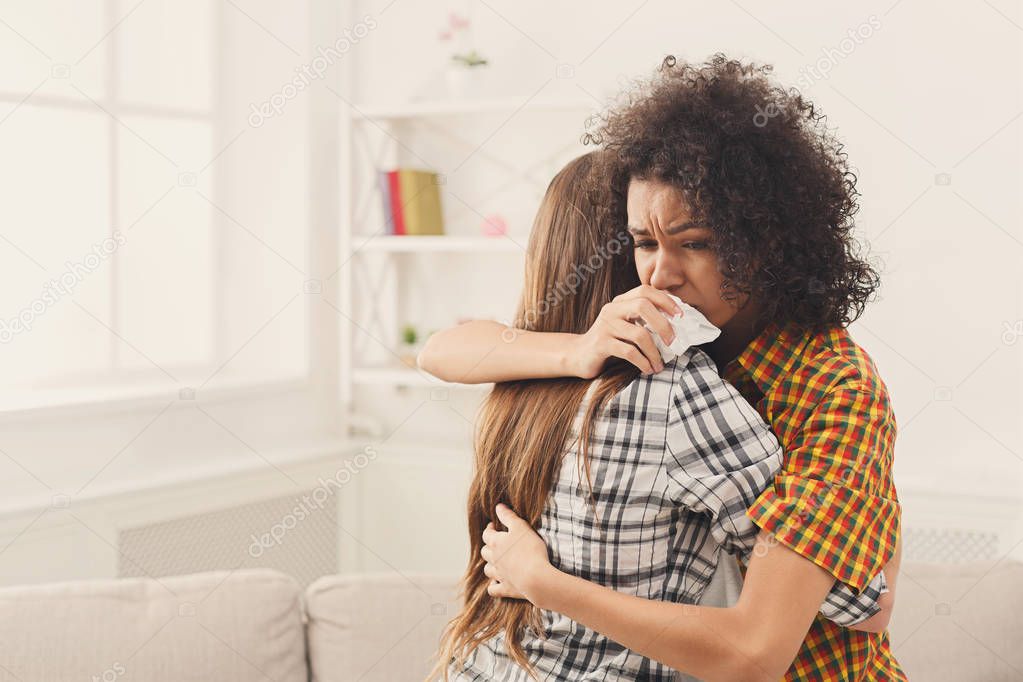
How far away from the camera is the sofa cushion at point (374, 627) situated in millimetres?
1938

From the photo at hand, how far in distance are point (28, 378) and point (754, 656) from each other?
2.30 metres

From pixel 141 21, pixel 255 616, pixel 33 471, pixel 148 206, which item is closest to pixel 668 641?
pixel 255 616

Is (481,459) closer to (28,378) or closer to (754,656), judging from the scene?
→ (754,656)

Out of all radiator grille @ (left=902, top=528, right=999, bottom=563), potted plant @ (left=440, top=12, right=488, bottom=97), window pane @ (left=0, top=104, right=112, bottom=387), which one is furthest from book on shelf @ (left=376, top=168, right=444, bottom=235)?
radiator grille @ (left=902, top=528, right=999, bottom=563)

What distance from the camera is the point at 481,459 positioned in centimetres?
134

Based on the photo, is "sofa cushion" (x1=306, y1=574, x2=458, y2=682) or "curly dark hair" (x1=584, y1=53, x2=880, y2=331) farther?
"sofa cushion" (x1=306, y1=574, x2=458, y2=682)

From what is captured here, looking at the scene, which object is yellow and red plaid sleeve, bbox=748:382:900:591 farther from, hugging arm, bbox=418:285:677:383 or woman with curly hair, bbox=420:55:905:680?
hugging arm, bbox=418:285:677:383

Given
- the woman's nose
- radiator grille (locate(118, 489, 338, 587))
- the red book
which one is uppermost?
the red book

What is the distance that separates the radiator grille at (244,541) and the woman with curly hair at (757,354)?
5.24 feet

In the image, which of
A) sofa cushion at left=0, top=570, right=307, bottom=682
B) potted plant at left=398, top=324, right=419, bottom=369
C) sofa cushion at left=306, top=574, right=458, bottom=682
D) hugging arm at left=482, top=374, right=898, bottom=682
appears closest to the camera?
hugging arm at left=482, top=374, right=898, bottom=682

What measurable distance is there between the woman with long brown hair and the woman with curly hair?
0.09ft

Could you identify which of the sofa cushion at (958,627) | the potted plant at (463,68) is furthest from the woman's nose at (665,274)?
the potted plant at (463,68)

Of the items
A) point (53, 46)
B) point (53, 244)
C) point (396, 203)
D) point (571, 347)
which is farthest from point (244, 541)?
point (571, 347)

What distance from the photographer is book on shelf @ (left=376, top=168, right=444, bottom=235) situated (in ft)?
10.4
